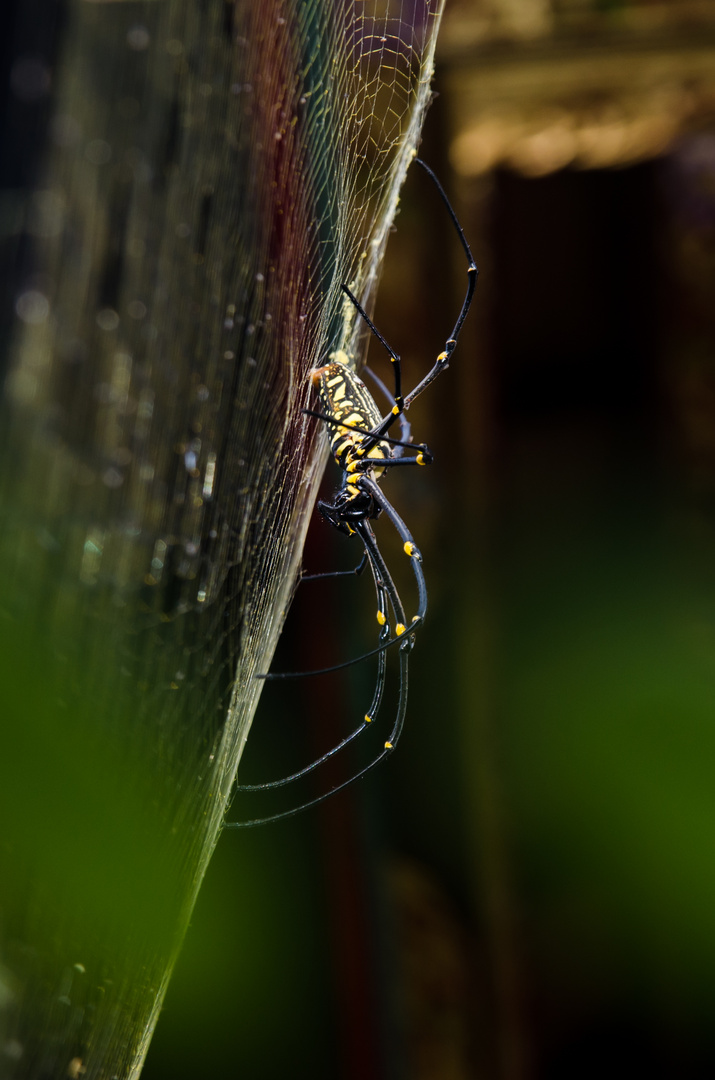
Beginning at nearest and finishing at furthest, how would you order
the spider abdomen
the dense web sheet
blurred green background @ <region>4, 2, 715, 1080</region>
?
the dense web sheet, the spider abdomen, blurred green background @ <region>4, 2, 715, 1080</region>

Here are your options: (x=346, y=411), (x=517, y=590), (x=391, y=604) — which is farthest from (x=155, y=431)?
(x=517, y=590)

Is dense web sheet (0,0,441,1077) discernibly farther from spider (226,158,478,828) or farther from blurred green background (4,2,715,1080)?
blurred green background (4,2,715,1080)

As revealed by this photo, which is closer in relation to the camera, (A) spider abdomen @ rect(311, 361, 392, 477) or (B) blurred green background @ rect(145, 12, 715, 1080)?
(A) spider abdomen @ rect(311, 361, 392, 477)

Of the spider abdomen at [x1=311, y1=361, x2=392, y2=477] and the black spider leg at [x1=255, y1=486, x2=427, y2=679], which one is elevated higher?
the spider abdomen at [x1=311, y1=361, x2=392, y2=477]

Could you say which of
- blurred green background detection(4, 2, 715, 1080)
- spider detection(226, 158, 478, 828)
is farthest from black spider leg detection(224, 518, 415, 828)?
blurred green background detection(4, 2, 715, 1080)

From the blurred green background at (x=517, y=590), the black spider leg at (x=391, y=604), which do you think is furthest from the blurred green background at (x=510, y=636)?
the black spider leg at (x=391, y=604)

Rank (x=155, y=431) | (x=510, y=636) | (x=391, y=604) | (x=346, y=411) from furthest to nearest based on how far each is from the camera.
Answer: (x=510, y=636) → (x=391, y=604) → (x=346, y=411) → (x=155, y=431)

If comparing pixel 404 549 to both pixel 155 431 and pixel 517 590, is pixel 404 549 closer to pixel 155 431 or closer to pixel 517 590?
pixel 155 431

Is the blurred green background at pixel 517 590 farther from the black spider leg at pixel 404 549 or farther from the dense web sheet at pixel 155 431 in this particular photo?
the dense web sheet at pixel 155 431

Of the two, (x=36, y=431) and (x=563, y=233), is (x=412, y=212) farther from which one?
(x=36, y=431)
